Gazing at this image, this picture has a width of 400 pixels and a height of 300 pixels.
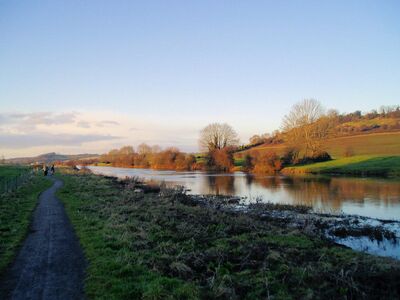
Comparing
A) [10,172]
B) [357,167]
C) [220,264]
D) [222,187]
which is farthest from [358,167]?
[10,172]

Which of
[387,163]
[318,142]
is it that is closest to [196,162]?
[318,142]

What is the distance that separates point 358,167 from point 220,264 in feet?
163

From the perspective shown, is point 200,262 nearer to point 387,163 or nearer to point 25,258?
point 25,258

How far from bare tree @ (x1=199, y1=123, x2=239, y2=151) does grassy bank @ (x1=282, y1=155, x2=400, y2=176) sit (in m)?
29.4

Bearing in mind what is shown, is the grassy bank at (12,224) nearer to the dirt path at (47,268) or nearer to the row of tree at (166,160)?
the dirt path at (47,268)

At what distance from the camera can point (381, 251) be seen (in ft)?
40.3

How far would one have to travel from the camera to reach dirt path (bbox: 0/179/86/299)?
7.14 meters

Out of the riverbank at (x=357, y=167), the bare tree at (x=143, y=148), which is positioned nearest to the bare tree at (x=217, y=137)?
the riverbank at (x=357, y=167)

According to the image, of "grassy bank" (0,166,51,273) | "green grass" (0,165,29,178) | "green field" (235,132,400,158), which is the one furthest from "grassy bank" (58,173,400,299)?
"green field" (235,132,400,158)

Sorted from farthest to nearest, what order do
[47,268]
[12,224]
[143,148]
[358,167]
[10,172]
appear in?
[143,148]
[358,167]
[10,172]
[12,224]
[47,268]

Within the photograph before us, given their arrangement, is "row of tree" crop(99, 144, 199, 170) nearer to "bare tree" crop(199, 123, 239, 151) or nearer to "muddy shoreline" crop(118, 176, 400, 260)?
"bare tree" crop(199, 123, 239, 151)

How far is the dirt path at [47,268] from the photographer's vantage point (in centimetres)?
714

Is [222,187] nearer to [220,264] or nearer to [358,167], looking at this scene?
[358,167]

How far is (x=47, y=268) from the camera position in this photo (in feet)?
28.2
